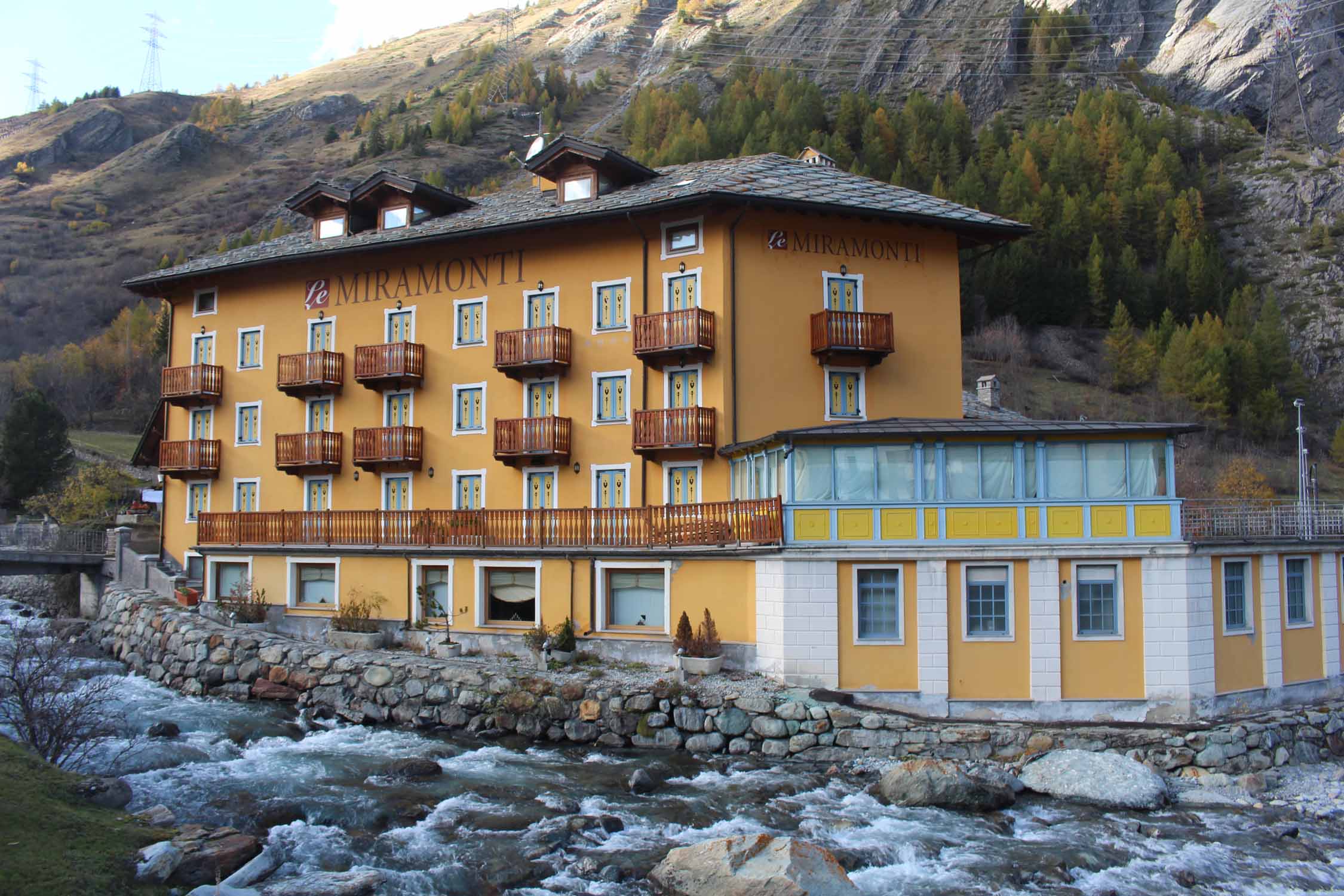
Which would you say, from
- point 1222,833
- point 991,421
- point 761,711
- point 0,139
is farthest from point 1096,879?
point 0,139

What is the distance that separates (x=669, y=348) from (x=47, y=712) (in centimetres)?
1640

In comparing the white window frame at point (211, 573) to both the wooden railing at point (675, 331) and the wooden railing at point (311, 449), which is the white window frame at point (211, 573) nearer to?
the wooden railing at point (311, 449)

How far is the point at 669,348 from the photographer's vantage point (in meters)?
27.1

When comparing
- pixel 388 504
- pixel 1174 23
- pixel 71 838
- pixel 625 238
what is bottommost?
pixel 71 838

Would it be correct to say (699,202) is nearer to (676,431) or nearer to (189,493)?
(676,431)

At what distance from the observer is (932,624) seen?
20656mm

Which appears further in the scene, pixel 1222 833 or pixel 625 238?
pixel 625 238

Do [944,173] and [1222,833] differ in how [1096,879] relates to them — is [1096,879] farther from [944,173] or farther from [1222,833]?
[944,173]

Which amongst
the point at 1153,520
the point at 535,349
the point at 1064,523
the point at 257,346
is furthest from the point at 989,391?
the point at 257,346

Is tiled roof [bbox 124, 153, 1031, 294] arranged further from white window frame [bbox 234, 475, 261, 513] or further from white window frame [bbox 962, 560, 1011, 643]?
white window frame [bbox 962, 560, 1011, 643]

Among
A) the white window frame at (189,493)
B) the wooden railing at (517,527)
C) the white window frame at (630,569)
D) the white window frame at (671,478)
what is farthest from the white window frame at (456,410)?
the white window frame at (189,493)

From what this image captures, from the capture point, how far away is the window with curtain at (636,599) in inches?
974

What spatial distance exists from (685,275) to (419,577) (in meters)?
11.2

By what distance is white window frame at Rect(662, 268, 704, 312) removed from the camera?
27938 millimetres
